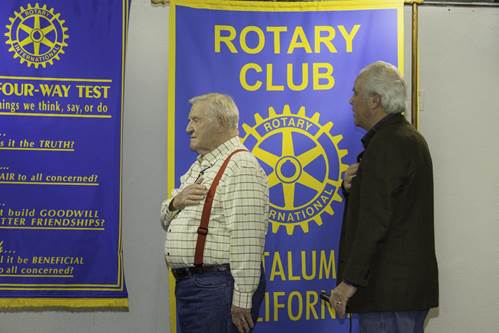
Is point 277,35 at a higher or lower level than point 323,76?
higher

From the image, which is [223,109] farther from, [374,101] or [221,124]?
[374,101]

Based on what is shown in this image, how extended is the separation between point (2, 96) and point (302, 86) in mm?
1457

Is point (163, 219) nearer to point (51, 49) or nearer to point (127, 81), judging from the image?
point (127, 81)

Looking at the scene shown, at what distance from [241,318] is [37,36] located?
69.0 inches

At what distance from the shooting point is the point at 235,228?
2426mm

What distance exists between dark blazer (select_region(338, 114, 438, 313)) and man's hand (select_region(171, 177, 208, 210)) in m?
0.58

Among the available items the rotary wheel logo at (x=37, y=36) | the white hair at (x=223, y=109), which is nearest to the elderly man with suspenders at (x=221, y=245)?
the white hair at (x=223, y=109)

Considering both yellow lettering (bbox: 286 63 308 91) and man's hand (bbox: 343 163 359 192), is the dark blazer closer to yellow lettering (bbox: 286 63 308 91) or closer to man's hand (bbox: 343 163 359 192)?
man's hand (bbox: 343 163 359 192)

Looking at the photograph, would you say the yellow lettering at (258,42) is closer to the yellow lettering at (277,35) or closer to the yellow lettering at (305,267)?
the yellow lettering at (277,35)

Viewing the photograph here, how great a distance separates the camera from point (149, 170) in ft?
11.0

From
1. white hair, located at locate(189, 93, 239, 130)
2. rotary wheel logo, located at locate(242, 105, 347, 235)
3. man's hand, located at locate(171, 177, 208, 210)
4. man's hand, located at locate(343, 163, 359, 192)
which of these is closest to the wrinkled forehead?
white hair, located at locate(189, 93, 239, 130)

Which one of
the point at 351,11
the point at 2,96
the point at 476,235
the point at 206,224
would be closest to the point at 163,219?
the point at 206,224

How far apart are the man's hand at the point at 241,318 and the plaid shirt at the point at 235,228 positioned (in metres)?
0.02

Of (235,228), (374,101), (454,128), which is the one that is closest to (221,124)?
(235,228)
